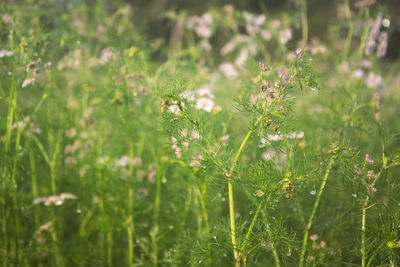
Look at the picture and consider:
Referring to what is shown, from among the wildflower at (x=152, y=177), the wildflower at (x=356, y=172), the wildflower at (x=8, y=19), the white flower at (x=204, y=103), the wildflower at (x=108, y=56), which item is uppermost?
the wildflower at (x=8, y=19)

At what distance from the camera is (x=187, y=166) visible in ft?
4.18

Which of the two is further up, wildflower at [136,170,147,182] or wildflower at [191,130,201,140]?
wildflower at [191,130,201,140]

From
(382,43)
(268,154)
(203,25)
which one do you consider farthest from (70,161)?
(382,43)

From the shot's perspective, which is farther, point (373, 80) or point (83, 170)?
point (373, 80)

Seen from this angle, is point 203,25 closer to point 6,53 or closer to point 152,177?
point 152,177

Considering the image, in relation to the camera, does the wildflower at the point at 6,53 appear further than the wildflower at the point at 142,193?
No

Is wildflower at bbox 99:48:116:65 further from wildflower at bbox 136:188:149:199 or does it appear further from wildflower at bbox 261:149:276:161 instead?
wildflower at bbox 261:149:276:161

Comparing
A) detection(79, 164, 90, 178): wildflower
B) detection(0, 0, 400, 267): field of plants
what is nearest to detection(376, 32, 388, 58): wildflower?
detection(0, 0, 400, 267): field of plants

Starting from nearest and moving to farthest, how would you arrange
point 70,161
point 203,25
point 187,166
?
point 187,166 → point 70,161 → point 203,25

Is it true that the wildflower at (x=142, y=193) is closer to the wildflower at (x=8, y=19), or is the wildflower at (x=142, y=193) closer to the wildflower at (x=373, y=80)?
the wildflower at (x=8, y=19)

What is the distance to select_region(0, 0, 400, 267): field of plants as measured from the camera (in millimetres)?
1105

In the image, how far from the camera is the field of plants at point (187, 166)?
1105 mm

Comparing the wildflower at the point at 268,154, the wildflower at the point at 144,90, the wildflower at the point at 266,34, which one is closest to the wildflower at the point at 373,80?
the wildflower at the point at 266,34

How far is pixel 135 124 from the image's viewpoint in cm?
184
